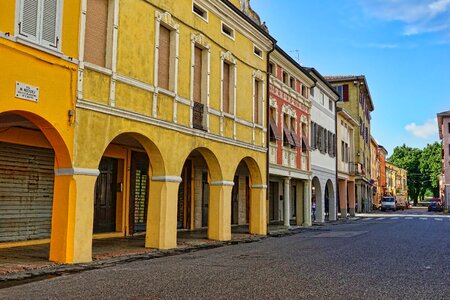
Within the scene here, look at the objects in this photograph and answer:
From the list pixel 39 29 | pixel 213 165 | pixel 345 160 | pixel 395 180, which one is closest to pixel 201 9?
pixel 213 165

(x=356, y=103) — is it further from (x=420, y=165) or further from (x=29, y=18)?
(x=420, y=165)

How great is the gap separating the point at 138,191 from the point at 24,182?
16.8 ft

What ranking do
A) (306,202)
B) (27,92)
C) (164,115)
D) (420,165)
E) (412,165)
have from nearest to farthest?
(27,92) < (164,115) < (306,202) < (420,165) < (412,165)

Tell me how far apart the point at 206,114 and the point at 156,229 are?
4.44m

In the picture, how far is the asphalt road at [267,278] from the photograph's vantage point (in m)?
7.52

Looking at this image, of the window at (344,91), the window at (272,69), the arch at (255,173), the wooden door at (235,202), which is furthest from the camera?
the window at (344,91)

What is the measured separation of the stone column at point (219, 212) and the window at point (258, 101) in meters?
4.22

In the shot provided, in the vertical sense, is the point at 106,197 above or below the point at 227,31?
below

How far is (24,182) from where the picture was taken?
13953mm

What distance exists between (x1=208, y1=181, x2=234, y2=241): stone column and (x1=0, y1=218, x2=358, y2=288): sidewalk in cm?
39

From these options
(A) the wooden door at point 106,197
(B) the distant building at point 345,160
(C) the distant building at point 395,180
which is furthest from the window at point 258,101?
(C) the distant building at point 395,180

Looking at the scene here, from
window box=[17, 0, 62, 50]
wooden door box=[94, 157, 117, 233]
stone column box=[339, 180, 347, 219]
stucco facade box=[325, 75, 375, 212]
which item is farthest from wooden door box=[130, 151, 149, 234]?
stucco facade box=[325, 75, 375, 212]

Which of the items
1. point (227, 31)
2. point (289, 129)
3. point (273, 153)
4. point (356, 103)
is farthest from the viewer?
point (356, 103)

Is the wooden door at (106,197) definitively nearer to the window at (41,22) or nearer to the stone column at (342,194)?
the window at (41,22)
